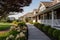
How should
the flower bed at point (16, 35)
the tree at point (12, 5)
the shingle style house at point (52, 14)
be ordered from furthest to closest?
the tree at point (12, 5)
the shingle style house at point (52, 14)
the flower bed at point (16, 35)

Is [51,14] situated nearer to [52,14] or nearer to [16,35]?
[52,14]

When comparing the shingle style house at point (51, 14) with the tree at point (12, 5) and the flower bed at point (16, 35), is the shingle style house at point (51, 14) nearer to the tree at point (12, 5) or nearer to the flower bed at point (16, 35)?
the tree at point (12, 5)

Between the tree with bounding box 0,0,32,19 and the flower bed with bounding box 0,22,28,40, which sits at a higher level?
the tree with bounding box 0,0,32,19

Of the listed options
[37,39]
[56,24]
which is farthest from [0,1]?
[37,39]

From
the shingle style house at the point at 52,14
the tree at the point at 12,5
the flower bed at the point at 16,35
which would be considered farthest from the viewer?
the tree at the point at 12,5

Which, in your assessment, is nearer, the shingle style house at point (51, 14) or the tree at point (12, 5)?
the shingle style house at point (51, 14)

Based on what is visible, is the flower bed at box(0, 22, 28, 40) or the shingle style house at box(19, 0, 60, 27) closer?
the flower bed at box(0, 22, 28, 40)

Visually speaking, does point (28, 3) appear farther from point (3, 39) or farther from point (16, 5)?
point (3, 39)

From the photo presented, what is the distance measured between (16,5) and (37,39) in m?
13.5

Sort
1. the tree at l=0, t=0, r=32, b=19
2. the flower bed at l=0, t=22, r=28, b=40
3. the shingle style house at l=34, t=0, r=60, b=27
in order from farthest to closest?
the tree at l=0, t=0, r=32, b=19
the shingle style house at l=34, t=0, r=60, b=27
the flower bed at l=0, t=22, r=28, b=40

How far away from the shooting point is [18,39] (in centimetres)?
1145

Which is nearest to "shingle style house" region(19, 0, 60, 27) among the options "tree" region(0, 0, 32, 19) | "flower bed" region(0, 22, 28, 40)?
"tree" region(0, 0, 32, 19)

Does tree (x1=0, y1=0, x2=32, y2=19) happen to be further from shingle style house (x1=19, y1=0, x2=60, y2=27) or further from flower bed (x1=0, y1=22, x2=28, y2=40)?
flower bed (x1=0, y1=22, x2=28, y2=40)

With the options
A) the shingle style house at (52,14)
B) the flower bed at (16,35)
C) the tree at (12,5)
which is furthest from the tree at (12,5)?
the flower bed at (16,35)
